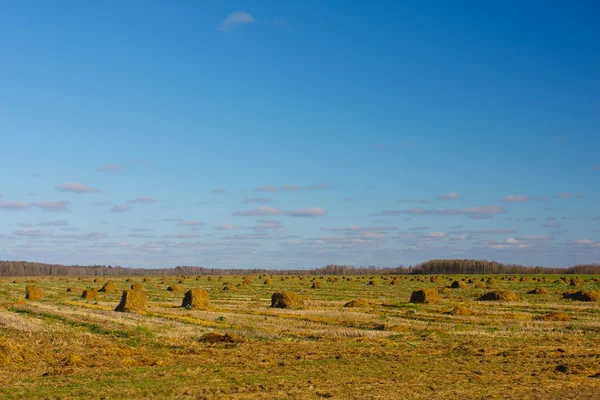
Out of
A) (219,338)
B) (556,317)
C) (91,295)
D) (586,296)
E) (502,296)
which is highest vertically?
(586,296)

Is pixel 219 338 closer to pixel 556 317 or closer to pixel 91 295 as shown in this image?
pixel 556 317

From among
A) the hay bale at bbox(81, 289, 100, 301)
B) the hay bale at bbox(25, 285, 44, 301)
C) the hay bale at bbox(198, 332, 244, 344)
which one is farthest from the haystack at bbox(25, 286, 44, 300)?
the hay bale at bbox(198, 332, 244, 344)

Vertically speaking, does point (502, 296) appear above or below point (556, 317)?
above

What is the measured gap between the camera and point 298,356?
19.9 m

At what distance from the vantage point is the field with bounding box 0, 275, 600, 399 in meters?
14.7

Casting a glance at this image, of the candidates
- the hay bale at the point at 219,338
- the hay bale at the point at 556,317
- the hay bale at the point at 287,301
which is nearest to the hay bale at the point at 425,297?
the hay bale at the point at 287,301

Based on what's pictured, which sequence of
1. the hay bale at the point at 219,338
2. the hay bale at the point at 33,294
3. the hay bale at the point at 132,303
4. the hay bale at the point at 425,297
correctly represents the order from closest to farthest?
the hay bale at the point at 219,338, the hay bale at the point at 132,303, the hay bale at the point at 425,297, the hay bale at the point at 33,294

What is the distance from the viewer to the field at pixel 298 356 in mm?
14664

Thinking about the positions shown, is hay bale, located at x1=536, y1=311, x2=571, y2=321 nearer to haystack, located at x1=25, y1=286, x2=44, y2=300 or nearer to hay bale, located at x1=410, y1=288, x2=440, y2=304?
hay bale, located at x1=410, y1=288, x2=440, y2=304

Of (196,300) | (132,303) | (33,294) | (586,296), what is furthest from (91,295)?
(586,296)

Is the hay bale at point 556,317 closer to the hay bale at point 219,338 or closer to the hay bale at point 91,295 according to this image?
the hay bale at point 219,338

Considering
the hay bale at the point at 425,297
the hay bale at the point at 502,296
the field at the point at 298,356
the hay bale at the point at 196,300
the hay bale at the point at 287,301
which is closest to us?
the field at the point at 298,356

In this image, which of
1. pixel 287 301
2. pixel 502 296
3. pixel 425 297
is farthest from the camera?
pixel 502 296

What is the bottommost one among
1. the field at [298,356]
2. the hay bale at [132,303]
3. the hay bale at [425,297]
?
the field at [298,356]
